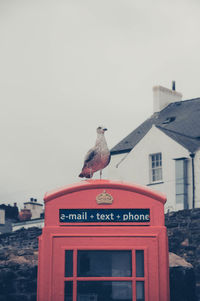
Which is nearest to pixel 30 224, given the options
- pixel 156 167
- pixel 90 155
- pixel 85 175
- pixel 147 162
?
pixel 147 162

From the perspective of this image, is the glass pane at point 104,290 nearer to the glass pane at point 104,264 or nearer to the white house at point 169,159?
the glass pane at point 104,264

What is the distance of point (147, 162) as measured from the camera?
28672 millimetres

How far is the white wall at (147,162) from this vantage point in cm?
2731

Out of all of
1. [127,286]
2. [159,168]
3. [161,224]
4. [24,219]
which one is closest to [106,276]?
[127,286]

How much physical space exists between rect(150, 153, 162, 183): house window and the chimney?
261 inches

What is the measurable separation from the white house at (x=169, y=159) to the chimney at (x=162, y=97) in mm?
2051

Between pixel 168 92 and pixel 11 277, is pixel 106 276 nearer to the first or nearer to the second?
pixel 11 277

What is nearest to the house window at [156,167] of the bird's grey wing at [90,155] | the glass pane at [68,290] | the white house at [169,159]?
the white house at [169,159]

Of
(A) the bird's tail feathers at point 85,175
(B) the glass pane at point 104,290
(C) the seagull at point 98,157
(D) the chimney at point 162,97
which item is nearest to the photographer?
(B) the glass pane at point 104,290

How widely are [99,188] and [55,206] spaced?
18.2 inches

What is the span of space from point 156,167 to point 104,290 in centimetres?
2245

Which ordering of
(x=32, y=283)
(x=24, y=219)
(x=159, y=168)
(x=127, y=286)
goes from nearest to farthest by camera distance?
(x=127, y=286)
(x=32, y=283)
(x=159, y=168)
(x=24, y=219)

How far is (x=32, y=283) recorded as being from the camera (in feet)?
30.5

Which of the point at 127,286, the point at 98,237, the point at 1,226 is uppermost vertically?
the point at 1,226
